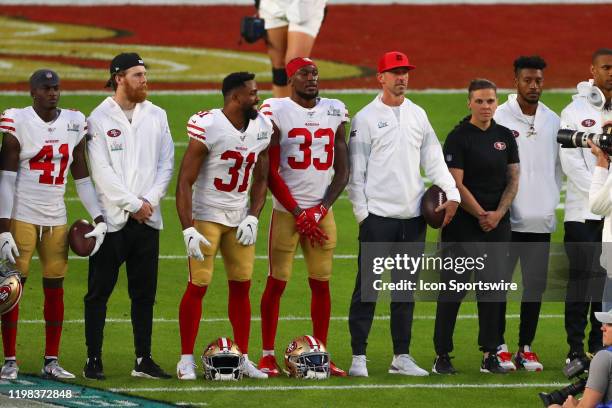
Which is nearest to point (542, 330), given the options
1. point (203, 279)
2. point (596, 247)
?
point (596, 247)

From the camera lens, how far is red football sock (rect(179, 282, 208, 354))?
10555 millimetres

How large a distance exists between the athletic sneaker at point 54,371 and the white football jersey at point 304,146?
1743mm

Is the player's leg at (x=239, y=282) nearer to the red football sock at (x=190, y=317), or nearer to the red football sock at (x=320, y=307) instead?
the red football sock at (x=190, y=317)

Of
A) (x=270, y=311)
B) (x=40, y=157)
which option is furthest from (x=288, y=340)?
(x=40, y=157)

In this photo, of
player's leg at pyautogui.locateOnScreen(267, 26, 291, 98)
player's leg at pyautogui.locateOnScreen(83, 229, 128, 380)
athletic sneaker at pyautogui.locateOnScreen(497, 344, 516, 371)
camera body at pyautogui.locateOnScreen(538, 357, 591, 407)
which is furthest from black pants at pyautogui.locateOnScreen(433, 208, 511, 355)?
player's leg at pyautogui.locateOnScreen(267, 26, 291, 98)

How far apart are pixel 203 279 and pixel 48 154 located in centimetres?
126

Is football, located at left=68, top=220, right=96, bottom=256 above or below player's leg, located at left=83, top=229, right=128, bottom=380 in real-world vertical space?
above

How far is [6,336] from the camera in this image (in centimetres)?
→ 1049

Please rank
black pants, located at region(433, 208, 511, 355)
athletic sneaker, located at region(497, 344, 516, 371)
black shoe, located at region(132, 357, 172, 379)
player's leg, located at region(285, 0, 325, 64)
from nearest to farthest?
black shoe, located at region(132, 357, 172, 379)
black pants, located at region(433, 208, 511, 355)
athletic sneaker, located at region(497, 344, 516, 371)
player's leg, located at region(285, 0, 325, 64)

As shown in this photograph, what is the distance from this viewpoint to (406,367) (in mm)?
10820

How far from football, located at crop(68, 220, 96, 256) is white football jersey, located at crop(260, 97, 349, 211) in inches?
49.8

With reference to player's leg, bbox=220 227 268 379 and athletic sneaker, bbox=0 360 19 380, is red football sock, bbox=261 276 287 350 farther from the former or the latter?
athletic sneaker, bbox=0 360 19 380

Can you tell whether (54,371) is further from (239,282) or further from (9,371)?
(239,282)

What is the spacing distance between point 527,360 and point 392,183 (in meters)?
1.52
